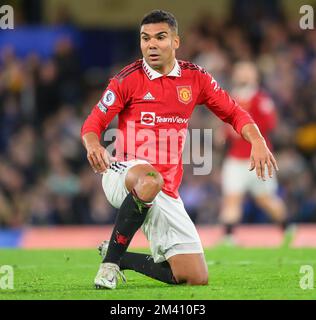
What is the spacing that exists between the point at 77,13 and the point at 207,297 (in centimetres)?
1189

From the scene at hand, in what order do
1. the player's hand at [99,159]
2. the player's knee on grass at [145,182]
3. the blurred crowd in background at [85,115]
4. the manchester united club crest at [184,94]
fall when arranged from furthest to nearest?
1. the blurred crowd in background at [85,115]
2. the manchester united club crest at [184,94]
3. the player's knee on grass at [145,182]
4. the player's hand at [99,159]

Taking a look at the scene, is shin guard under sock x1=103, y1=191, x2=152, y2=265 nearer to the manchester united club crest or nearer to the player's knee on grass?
the player's knee on grass

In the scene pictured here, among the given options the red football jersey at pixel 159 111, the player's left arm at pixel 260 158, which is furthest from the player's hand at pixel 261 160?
the red football jersey at pixel 159 111

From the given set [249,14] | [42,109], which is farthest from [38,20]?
Result: [249,14]

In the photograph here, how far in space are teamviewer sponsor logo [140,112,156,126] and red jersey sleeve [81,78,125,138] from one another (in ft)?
0.61

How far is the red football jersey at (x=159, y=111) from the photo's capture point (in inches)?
306

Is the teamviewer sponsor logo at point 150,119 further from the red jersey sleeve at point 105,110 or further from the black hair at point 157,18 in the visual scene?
the black hair at point 157,18

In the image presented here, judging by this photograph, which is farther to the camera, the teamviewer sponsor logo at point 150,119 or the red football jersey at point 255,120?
the red football jersey at point 255,120

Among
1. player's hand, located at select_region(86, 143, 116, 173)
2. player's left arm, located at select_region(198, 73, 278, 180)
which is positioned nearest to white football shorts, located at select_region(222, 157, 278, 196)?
player's left arm, located at select_region(198, 73, 278, 180)

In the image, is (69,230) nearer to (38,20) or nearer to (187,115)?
(38,20)

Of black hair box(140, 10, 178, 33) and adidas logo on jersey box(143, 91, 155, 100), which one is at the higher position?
black hair box(140, 10, 178, 33)

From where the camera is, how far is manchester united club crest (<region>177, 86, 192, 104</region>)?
7.89 meters

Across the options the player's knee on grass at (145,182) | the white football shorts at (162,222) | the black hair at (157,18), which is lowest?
the white football shorts at (162,222)
